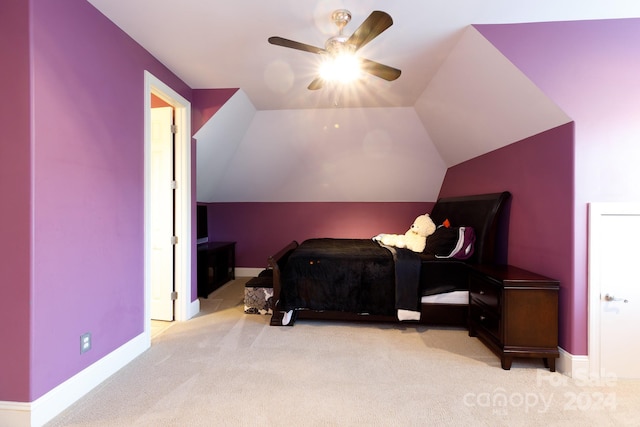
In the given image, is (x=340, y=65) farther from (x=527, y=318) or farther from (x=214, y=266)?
(x=214, y=266)

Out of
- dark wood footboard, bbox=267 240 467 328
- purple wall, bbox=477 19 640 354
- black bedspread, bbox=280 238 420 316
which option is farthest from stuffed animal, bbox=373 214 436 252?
purple wall, bbox=477 19 640 354

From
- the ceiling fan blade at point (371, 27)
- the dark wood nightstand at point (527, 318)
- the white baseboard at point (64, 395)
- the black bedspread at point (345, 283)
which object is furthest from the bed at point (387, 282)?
the ceiling fan blade at point (371, 27)

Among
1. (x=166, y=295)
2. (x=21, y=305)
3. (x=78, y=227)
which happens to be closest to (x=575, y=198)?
(x=78, y=227)

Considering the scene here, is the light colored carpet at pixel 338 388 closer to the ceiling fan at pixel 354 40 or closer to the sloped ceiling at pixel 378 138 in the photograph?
the sloped ceiling at pixel 378 138

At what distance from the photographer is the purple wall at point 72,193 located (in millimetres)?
1639

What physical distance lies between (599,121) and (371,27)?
1.85 m

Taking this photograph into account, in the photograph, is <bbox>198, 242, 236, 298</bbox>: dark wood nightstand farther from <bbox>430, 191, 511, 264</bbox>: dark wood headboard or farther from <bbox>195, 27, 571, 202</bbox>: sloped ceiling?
<bbox>430, 191, 511, 264</bbox>: dark wood headboard

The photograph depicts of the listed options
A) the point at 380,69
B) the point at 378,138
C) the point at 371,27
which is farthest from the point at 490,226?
the point at 371,27

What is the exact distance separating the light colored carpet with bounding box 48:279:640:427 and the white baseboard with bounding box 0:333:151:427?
56mm

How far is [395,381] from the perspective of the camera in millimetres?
2113

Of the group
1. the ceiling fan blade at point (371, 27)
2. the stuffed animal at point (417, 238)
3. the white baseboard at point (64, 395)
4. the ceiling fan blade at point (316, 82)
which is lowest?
the white baseboard at point (64, 395)

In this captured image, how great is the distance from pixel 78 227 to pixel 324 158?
339 cm

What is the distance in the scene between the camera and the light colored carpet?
5.70 feet

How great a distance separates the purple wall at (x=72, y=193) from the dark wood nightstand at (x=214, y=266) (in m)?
1.51
